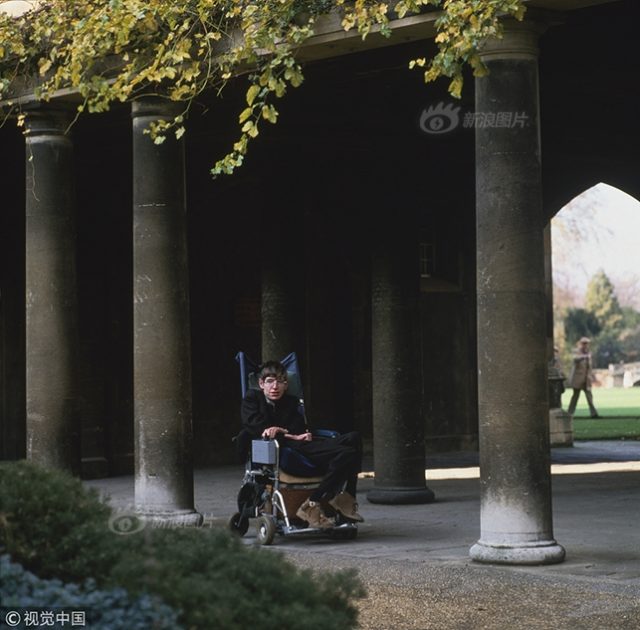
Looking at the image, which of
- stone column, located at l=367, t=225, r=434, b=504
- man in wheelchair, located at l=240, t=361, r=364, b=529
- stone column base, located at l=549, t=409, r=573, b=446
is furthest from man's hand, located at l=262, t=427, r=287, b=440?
stone column base, located at l=549, t=409, r=573, b=446

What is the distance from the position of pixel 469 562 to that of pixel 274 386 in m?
2.54

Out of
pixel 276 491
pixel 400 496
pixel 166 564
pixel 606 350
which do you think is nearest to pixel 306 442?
pixel 276 491

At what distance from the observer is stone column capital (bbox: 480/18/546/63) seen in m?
9.92

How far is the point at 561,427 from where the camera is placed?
23.4 meters

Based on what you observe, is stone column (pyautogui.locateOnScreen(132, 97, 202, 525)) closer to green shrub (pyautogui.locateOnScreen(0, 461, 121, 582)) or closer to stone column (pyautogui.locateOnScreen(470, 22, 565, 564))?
stone column (pyautogui.locateOnScreen(470, 22, 565, 564))

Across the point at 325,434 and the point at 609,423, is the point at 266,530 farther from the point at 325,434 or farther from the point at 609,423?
the point at 609,423

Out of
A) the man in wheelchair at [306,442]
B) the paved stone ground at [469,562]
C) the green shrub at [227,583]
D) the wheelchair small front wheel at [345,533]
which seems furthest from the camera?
the wheelchair small front wheel at [345,533]

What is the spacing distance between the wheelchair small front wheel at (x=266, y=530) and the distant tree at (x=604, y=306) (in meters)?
94.3

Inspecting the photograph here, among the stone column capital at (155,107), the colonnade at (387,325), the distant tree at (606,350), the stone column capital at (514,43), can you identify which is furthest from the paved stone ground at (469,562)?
the distant tree at (606,350)

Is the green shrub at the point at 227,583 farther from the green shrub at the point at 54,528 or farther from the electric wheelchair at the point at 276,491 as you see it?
the electric wheelchair at the point at 276,491

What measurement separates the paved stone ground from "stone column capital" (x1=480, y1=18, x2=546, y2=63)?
11.4 feet

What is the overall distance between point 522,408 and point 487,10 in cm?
265

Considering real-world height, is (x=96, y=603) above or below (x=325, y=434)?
below

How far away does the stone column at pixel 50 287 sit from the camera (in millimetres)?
13180
